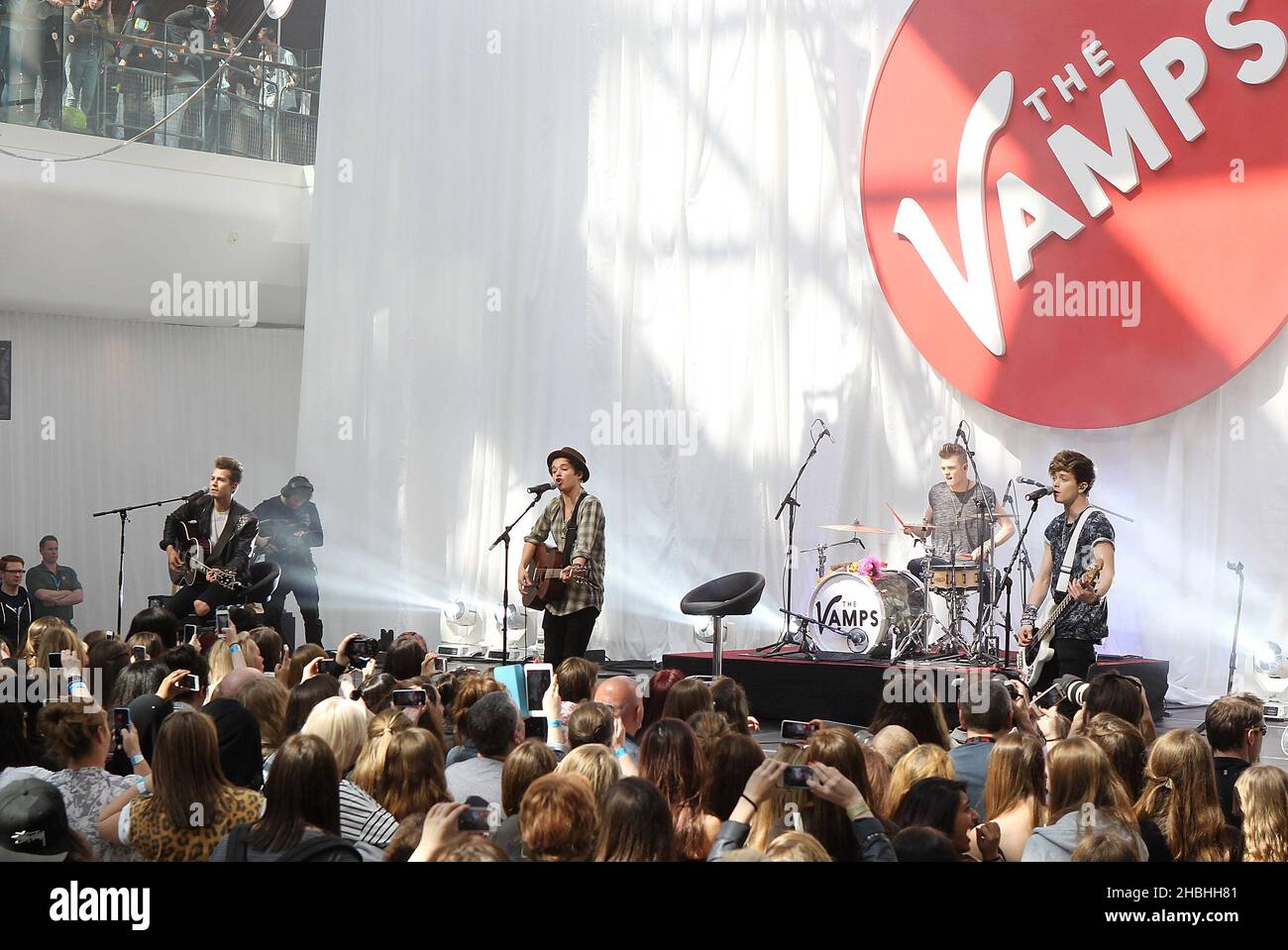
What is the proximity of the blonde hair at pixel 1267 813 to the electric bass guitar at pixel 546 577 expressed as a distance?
16.3ft

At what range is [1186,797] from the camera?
3561mm

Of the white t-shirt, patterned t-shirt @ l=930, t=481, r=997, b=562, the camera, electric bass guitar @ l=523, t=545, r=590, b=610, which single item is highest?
patterned t-shirt @ l=930, t=481, r=997, b=562

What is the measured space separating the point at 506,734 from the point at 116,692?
5.63 feet

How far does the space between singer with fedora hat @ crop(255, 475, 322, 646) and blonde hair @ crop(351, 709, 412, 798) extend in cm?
629

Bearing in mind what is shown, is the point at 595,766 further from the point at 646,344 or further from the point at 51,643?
the point at 646,344

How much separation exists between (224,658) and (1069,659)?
3640mm

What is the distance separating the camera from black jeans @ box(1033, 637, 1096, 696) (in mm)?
6441

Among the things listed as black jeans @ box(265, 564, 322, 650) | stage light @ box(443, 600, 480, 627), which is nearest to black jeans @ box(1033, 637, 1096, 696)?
black jeans @ box(265, 564, 322, 650)

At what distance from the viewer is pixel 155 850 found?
3516 mm

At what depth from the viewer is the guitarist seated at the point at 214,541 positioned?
8898mm

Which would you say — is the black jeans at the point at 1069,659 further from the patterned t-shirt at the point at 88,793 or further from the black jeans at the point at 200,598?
the black jeans at the point at 200,598

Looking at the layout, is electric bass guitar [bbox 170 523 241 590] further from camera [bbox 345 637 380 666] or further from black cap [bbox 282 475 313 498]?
camera [bbox 345 637 380 666]

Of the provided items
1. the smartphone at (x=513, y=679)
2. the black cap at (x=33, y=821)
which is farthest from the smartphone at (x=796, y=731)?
the smartphone at (x=513, y=679)
